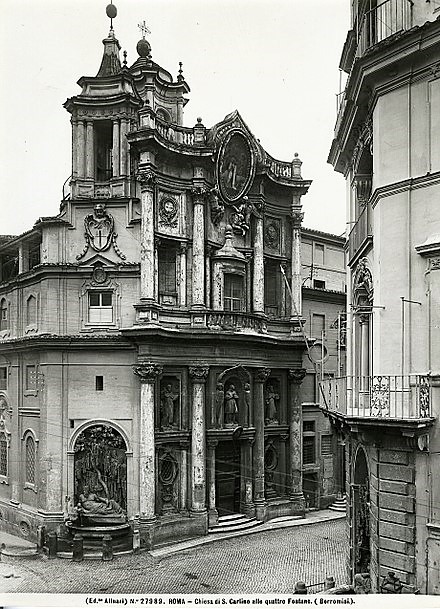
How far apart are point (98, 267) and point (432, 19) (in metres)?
12.8

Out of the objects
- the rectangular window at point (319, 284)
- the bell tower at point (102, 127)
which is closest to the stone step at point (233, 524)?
the rectangular window at point (319, 284)

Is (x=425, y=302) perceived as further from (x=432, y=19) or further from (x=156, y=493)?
Answer: (x=156, y=493)

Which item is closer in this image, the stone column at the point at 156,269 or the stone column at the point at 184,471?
the stone column at the point at 156,269

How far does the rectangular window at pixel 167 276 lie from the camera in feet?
74.6

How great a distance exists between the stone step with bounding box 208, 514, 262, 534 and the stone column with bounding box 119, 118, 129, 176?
1148cm

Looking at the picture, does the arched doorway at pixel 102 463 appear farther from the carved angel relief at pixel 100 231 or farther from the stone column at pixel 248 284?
the stone column at pixel 248 284

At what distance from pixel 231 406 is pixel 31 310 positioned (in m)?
7.18

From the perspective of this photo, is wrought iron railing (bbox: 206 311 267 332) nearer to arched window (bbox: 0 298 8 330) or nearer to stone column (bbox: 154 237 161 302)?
stone column (bbox: 154 237 161 302)

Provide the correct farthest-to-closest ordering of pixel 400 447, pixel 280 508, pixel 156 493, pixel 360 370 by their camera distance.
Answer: pixel 280 508 < pixel 156 493 < pixel 360 370 < pixel 400 447

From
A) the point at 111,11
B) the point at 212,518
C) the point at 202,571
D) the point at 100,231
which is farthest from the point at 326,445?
the point at 111,11

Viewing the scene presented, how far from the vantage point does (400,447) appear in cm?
1180

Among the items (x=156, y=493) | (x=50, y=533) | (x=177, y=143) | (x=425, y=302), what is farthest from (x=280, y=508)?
(x=425, y=302)

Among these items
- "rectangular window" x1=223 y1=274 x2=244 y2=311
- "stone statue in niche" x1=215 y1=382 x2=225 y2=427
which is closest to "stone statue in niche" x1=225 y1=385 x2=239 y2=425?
"stone statue in niche" x1=215 y1=382 x2=225 y2=427

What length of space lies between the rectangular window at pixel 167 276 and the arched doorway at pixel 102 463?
14.4 feet
